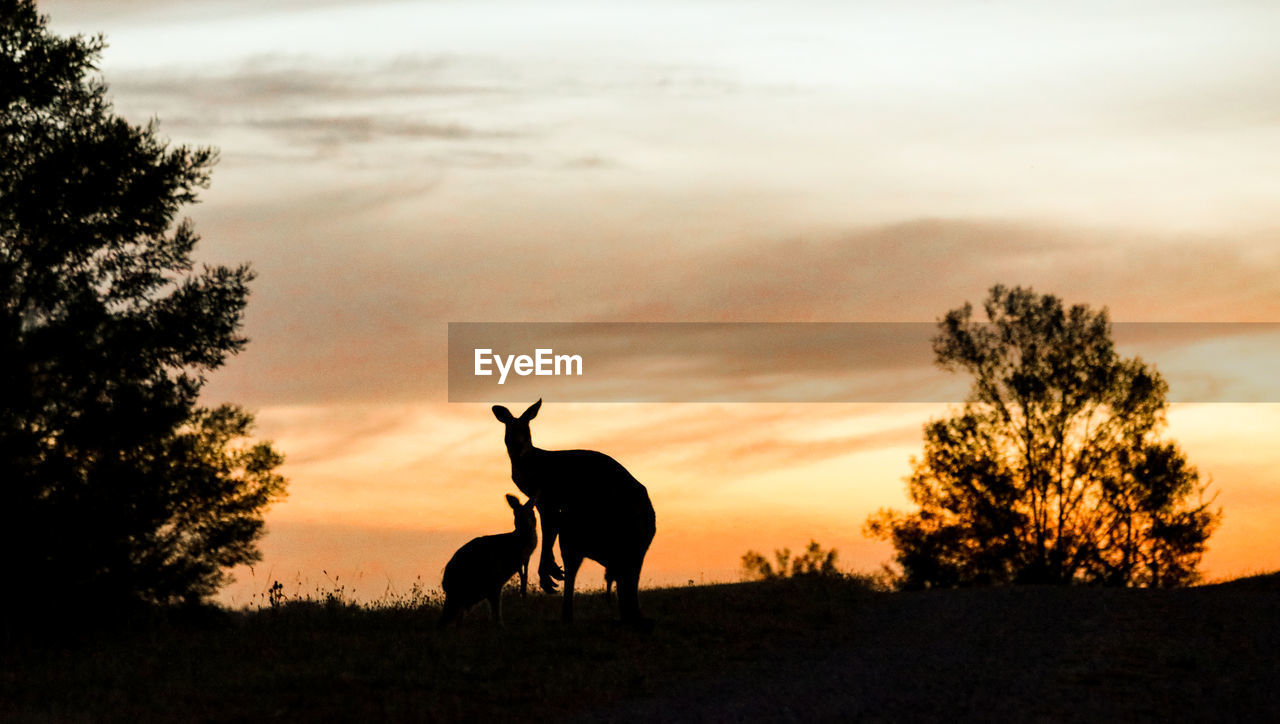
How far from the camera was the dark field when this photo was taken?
41.0ft

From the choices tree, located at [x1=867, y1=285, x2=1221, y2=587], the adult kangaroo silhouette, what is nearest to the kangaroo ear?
the adult kangaroo silhouette

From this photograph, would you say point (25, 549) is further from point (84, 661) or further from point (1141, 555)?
point (1141, 555)

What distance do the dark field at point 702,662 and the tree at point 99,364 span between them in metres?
1.33

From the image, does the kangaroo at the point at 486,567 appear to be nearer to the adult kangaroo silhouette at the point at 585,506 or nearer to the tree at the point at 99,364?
the adult kangaroo silhouette at the point at 585,506

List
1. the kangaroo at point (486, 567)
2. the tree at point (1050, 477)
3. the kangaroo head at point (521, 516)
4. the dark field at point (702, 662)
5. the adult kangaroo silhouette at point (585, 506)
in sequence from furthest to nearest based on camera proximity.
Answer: the tree at point (1050, 477) → the kangaroo head at point (521, 516) → the kangaroo at point (486, 567) → the adult kangaroo silhouette at point (585, 506) → the dark field at point (702, 662)

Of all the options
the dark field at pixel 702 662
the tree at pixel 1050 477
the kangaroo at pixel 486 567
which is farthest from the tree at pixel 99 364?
the tree at pixel 1050 477

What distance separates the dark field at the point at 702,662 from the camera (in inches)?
492

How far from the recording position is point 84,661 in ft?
55.9

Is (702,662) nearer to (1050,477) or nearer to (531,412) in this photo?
(531,412)

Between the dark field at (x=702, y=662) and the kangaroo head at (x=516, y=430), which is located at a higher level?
the kangaroo head at (x=516, y=430)

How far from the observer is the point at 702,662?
16.0 metres

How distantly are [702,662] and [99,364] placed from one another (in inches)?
495

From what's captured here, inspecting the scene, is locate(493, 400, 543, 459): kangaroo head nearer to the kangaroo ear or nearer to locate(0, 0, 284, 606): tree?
the kangaroo ear

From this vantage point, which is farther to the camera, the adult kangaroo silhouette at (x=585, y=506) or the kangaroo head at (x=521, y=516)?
the kangaroo head at (x=521, y=516)
